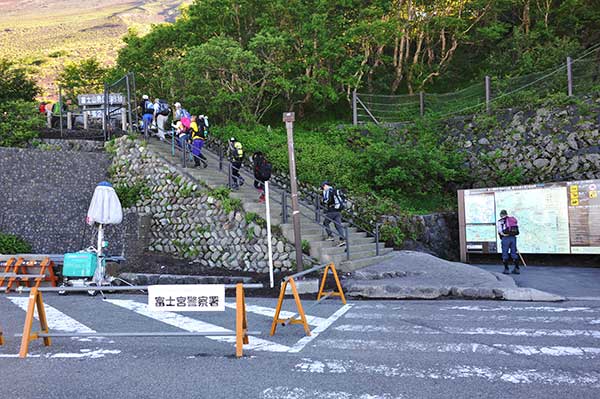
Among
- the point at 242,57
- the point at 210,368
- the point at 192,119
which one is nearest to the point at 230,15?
the point at 242,57

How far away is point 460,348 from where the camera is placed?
6.05 metres

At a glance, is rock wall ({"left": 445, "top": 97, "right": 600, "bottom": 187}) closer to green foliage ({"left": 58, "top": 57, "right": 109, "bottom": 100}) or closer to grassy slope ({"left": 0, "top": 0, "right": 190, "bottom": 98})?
green foliage ({"left": 58, "top": 57, "right": 109, "bottom": 100})

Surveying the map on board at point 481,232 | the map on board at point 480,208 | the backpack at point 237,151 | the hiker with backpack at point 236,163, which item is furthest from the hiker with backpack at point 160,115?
the map on board at point 481,232

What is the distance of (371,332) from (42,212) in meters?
12.4

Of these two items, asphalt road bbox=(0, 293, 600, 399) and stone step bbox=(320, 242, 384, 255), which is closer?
asphalt road bbox=(0, 293, 600, 399)

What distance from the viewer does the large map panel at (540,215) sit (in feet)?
46.8

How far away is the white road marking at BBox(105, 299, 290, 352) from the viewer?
630 cm

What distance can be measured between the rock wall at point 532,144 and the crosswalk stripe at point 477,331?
11.8 metres

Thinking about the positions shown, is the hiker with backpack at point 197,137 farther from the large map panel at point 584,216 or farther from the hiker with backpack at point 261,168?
the large map panel at point 584,216

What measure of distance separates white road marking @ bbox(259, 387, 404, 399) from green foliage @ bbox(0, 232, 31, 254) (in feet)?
40.8

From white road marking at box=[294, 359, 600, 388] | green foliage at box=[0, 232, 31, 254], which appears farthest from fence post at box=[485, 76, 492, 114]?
green foliage at box=[0, 232, 31, 254]

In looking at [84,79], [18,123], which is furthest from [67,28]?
[18,123]

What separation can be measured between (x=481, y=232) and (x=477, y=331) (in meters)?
9.43

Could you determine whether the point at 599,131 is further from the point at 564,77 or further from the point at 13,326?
the point at 13,326
